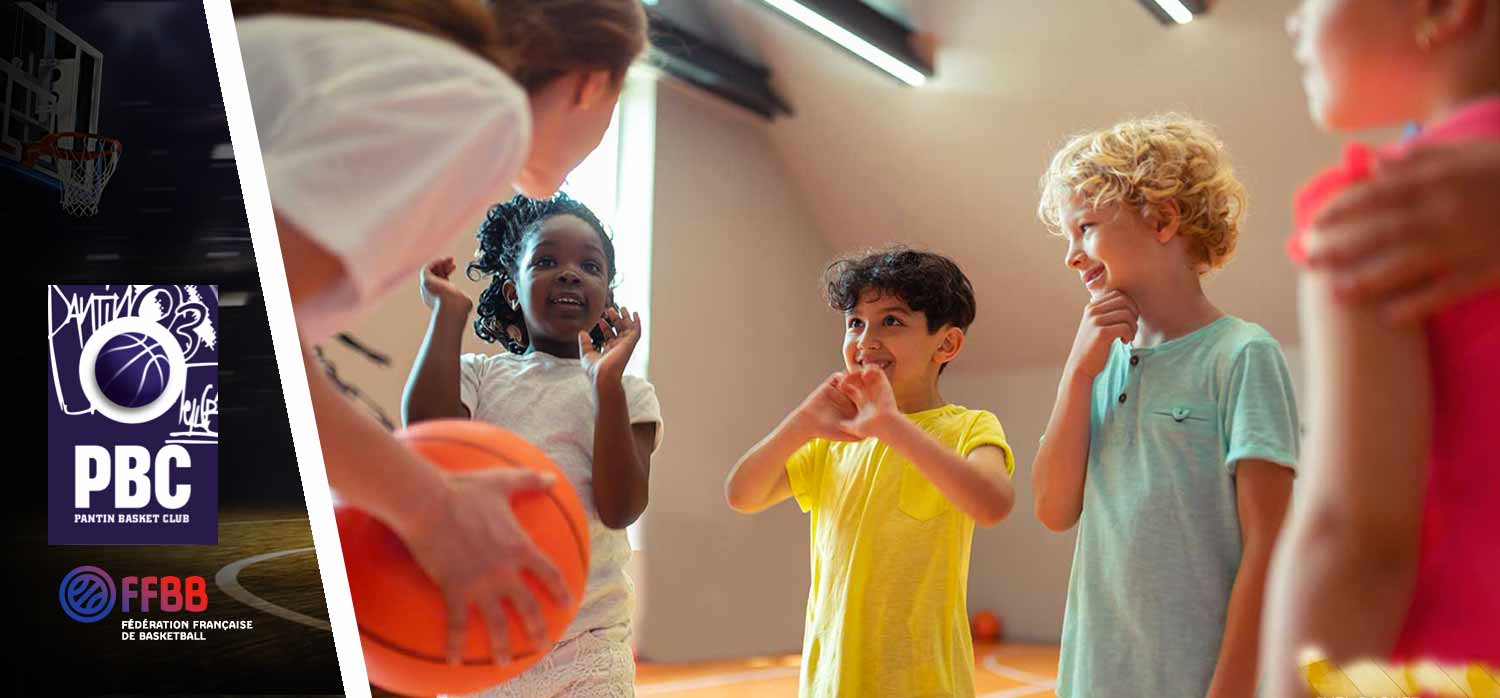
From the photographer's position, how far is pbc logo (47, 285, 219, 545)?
1.45 meters

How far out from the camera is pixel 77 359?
1487 millimetres

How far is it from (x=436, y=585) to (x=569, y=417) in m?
0.41

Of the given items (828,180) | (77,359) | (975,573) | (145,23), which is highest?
(145,23)

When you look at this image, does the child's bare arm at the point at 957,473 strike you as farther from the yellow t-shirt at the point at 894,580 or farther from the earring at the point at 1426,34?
the earring at the point at 1426,34

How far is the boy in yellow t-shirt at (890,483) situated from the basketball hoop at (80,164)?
1.01 meters

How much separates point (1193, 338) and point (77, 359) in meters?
1.36

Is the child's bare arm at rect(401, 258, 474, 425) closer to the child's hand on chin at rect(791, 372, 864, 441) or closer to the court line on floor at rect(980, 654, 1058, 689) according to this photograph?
the child's hand on chin at rect(791, 372, 864, 441)

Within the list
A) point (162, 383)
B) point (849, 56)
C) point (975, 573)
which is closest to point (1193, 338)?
point (849, 56)

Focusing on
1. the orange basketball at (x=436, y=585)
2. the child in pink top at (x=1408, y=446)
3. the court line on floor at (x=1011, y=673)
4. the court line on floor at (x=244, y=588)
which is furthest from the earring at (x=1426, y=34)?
the court line on floor at (x=244, y=588)

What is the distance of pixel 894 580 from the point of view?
108 centimetres

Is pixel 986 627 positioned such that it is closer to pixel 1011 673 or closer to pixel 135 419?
pixel 1011 673

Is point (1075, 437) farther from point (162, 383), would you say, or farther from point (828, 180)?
point (162, 383)

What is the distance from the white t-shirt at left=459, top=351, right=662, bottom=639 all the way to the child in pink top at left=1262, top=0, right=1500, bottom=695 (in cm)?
72

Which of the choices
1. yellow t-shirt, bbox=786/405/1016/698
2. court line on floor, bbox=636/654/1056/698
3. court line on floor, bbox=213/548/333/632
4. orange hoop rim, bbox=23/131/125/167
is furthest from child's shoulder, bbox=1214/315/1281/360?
orange hoop rim, bbox=23/131/125/167
